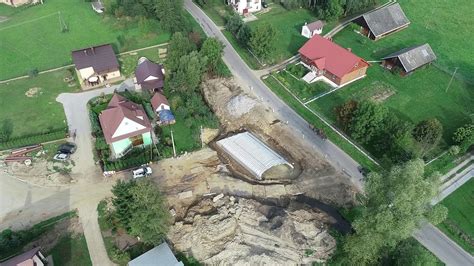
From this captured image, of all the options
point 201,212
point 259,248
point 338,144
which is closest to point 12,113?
point 201,212

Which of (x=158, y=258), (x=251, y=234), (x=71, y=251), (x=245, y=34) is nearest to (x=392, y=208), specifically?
(x=251, y=234)

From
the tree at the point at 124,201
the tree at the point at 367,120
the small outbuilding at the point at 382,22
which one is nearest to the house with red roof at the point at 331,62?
the tree at the point at 367,120

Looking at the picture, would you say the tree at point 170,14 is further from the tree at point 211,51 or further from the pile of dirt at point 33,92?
the pile of dirt at point 33,92

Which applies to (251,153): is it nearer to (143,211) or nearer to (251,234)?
(251,234)

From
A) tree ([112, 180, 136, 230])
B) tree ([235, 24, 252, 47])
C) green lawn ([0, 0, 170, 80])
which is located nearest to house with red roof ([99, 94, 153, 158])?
tree ([112, 180, 136, 230])

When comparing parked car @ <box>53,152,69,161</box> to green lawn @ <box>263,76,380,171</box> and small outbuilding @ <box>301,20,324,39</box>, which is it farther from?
small outbuilding @ <box>301,20,324,39</box>
